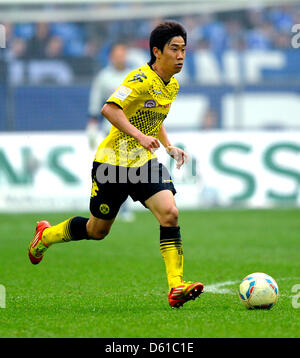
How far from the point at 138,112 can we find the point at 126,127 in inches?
14.4

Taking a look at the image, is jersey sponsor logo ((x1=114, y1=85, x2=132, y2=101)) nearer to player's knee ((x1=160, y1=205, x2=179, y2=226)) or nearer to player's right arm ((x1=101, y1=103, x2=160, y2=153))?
player's right arm ((x1=101, y1=103, x2=160, y2=153))

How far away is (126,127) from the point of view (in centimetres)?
584

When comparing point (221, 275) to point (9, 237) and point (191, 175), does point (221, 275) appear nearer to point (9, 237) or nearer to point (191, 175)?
point (9, 237)

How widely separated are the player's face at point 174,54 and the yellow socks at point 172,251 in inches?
47.6

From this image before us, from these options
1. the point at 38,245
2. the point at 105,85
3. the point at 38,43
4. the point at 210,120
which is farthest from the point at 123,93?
the point at 38,43

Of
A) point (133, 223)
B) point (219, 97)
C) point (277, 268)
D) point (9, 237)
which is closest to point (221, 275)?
point (277, 268)

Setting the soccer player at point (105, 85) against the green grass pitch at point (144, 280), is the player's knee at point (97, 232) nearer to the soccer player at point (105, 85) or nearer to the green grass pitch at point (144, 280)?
the green grass pitch at point (144, 280)

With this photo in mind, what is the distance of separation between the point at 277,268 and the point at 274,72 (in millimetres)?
9600

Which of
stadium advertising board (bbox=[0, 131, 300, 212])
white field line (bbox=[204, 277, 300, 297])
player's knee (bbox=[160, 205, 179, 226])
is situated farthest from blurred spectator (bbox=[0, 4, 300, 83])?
player's knee (bbox=[160, 205, 179, 226])

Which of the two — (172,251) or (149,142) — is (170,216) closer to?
(172,251)

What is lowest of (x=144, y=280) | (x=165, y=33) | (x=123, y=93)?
(x=144, y=280)

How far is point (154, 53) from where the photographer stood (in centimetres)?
620

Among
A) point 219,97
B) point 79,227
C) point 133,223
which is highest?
point 219,97

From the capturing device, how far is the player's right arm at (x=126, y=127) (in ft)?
18.6
